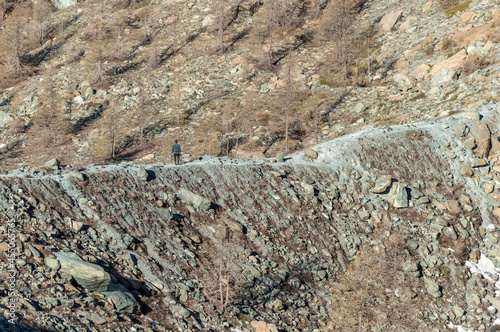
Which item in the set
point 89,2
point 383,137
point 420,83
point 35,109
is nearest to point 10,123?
point 35,109

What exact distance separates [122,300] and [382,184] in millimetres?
21406

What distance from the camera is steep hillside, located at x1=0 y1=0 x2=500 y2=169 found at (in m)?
51.2

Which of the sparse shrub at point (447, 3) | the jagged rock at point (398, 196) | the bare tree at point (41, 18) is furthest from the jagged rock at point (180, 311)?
the bare tree at point (41, 18)

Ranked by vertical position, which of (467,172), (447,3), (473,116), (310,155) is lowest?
(467,172)

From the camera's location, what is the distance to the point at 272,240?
Result: 995 inches

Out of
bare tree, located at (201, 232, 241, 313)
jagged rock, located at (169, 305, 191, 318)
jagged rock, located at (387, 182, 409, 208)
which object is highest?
jagged rock, located at (169, 305, 191, 318)

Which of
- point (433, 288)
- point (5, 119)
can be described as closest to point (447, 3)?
point (433, 288)

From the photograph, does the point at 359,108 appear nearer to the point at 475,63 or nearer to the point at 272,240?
the point at 475,63

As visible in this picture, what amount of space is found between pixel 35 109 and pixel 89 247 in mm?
52690

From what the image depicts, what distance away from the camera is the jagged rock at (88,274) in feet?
55.7

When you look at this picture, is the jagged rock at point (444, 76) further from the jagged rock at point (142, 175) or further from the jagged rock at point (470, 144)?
the jagged rock at point (142, 175)

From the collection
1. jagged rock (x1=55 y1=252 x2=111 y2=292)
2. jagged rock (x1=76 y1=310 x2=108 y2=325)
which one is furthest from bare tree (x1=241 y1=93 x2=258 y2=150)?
jagged rock (x1=76 y1=310 x2=108 y2=325)

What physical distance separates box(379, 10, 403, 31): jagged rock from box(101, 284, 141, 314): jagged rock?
65.3 metres

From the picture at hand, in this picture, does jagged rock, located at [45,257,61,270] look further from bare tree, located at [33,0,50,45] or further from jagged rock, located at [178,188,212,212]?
bare tree, located at [33,0,50,45]
